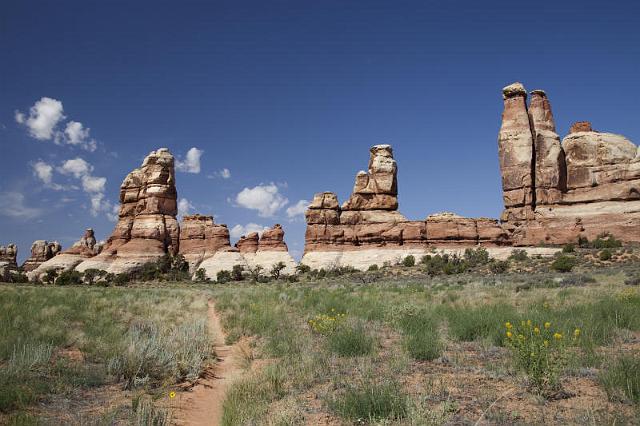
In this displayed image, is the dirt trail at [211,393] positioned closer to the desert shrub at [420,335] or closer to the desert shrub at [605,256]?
the desert shrub at [420,335]

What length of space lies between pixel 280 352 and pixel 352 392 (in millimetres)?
3484

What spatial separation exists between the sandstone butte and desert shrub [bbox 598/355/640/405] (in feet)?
155

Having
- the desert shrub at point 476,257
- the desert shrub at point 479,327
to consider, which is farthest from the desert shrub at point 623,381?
the desert shrub at point 476,257

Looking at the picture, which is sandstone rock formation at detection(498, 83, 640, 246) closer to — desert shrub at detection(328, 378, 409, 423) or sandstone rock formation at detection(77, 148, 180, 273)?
sandstone rock formation at detection(77, 148, 180, 273)

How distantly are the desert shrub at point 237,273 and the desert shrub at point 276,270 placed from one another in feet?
13.3

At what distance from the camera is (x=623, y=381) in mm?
4617

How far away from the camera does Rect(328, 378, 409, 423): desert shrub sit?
4.36 m

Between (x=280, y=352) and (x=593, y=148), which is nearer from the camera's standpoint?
(x=280, y=352)

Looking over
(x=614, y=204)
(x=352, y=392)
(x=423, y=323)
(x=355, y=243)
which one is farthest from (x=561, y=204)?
(x=352, y=392)

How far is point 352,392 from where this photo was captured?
189 inches

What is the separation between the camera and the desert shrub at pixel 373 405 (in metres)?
4.36

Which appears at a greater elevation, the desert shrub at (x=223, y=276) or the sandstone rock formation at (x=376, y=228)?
the sandstone rock formation at (x=376, y=228)

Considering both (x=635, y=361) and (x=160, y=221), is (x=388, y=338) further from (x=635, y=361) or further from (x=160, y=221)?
(x=160, y=221)

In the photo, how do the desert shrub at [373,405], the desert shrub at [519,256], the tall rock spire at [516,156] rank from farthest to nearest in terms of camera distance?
the tall rock spire at [516,156]
the desert shrub at [519,256]
the desert shrub at [373,405]
